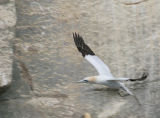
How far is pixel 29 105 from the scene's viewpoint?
6504 mm

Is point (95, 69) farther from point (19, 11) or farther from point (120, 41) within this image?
point (19, 11)

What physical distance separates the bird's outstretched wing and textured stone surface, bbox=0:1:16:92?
95 centimetres

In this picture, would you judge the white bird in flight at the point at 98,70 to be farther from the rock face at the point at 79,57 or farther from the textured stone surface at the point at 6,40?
the textured stone surface at the point at 6,40

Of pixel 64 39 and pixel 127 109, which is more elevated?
pixel 64 39

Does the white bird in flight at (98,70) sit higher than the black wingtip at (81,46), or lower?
lower

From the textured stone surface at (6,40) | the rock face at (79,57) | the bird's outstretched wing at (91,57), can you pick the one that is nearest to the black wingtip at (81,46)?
the bird's outstretched wing at (91,57)

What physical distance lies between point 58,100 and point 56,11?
156 cm

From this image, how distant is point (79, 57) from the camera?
22.9ft

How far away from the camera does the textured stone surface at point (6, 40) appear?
612 centimetres

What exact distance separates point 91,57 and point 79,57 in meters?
0.45

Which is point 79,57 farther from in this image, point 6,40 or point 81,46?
point 6,40

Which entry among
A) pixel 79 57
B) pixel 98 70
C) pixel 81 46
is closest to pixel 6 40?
pixel 81 46

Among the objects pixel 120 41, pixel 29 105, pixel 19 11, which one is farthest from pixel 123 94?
pixel 19 11

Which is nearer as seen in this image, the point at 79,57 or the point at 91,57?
the point at 91,57
